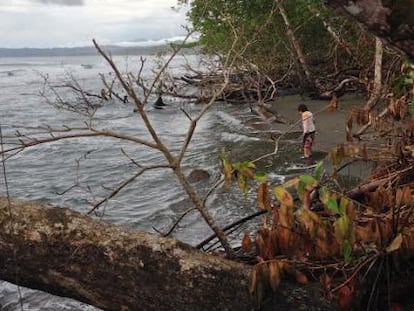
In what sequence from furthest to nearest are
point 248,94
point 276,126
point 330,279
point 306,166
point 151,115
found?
point 151,115 → point 248,94 → point 276,126 → point 306,166 → point 330,279

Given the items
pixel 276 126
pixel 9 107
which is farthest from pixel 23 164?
pixel 9 107

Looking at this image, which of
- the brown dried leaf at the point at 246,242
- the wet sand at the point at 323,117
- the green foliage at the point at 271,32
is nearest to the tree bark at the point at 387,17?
the brown dried leaf at the point at 246,242

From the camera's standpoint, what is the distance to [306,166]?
10211 millimetres

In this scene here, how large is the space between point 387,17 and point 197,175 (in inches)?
330

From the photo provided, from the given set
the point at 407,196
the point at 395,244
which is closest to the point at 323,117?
the point at 407,196

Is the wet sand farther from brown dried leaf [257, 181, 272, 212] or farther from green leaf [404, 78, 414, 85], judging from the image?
brown dried leaf [257, 181, 272, 212]

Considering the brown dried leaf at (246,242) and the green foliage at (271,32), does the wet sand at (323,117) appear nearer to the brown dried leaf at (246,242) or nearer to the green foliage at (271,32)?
the green foliage at (271,32)

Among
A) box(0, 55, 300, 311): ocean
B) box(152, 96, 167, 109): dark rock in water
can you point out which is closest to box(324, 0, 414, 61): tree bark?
box(0, 55, 300, 311): ocean

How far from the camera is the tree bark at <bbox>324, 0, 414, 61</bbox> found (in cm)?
192

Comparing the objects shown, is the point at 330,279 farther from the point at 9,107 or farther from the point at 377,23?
the point at 9,107

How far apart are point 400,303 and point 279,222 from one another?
2.89ft

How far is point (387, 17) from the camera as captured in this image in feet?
6.39

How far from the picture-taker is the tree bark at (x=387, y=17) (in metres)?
1.92

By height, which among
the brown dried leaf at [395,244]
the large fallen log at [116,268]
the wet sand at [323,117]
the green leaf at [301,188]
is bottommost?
the wet sand at [323,117]
